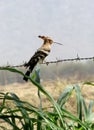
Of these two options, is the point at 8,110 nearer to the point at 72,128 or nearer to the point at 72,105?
the point at 72,128

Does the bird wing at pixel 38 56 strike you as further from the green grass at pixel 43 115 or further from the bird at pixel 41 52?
the green grass at pixel 43 115

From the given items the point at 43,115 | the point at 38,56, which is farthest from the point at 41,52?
the point at 43,115

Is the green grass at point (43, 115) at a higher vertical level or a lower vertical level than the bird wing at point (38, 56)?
lower

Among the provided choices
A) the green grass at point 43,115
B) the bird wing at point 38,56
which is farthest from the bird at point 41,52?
the green grass at point 43,115

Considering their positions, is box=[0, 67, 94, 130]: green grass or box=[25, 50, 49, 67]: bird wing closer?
box=[0, 67, 94, 130]: green grass

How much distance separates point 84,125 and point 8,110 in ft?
1.15

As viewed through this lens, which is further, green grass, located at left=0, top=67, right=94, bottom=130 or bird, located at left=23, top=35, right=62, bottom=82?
bird, located at left=23, top=35, right=62, bottom=82

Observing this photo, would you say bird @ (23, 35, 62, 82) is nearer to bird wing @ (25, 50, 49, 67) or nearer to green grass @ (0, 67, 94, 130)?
bird wing @ (25, 50, 49, 67)

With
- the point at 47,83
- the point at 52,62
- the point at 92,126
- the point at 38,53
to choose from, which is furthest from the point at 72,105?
the point at 92,126

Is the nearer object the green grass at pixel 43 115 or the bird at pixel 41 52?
the green grass at pixel 43 115

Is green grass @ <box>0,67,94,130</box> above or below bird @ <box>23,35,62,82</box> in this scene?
below

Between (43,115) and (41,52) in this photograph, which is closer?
(43,115)

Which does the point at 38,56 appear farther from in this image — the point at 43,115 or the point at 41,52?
the point at 43,115

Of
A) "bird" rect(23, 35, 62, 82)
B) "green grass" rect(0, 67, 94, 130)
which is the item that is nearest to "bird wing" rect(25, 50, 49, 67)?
"bird" rect(23, 35, 62, 82)
